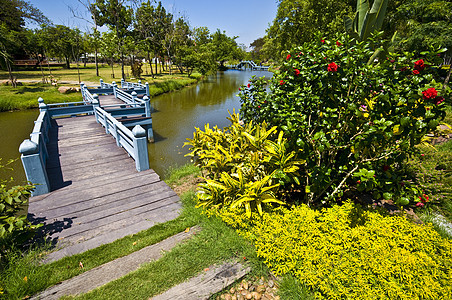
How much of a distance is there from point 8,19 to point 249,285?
50578mm

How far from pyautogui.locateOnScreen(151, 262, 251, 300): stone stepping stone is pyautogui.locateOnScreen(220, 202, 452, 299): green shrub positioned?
0.41m

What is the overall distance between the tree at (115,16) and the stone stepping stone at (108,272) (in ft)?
79.7

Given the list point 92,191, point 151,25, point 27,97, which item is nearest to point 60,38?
point 151,25

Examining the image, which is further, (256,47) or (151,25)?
(256,47)

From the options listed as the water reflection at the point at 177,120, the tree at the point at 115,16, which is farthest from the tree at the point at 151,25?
the water reflection at the point at 177,120

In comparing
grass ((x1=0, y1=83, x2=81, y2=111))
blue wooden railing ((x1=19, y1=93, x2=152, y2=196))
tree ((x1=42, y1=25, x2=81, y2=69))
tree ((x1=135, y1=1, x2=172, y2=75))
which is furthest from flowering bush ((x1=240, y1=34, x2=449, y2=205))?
tree ((x1=42, y1=25, x2=81, y2=69))

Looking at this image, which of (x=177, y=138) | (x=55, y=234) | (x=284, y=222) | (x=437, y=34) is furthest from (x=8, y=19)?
(x=437, y=34)

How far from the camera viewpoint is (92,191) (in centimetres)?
481

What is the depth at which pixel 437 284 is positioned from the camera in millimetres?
2363

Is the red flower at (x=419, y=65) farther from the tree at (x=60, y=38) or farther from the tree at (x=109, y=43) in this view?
the tree at (x=60, y=38)

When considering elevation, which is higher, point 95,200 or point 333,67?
point 333,67

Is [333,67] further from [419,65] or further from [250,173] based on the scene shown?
[250,173]

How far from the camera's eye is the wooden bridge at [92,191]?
12.3ft

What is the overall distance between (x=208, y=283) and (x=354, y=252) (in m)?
1.92
